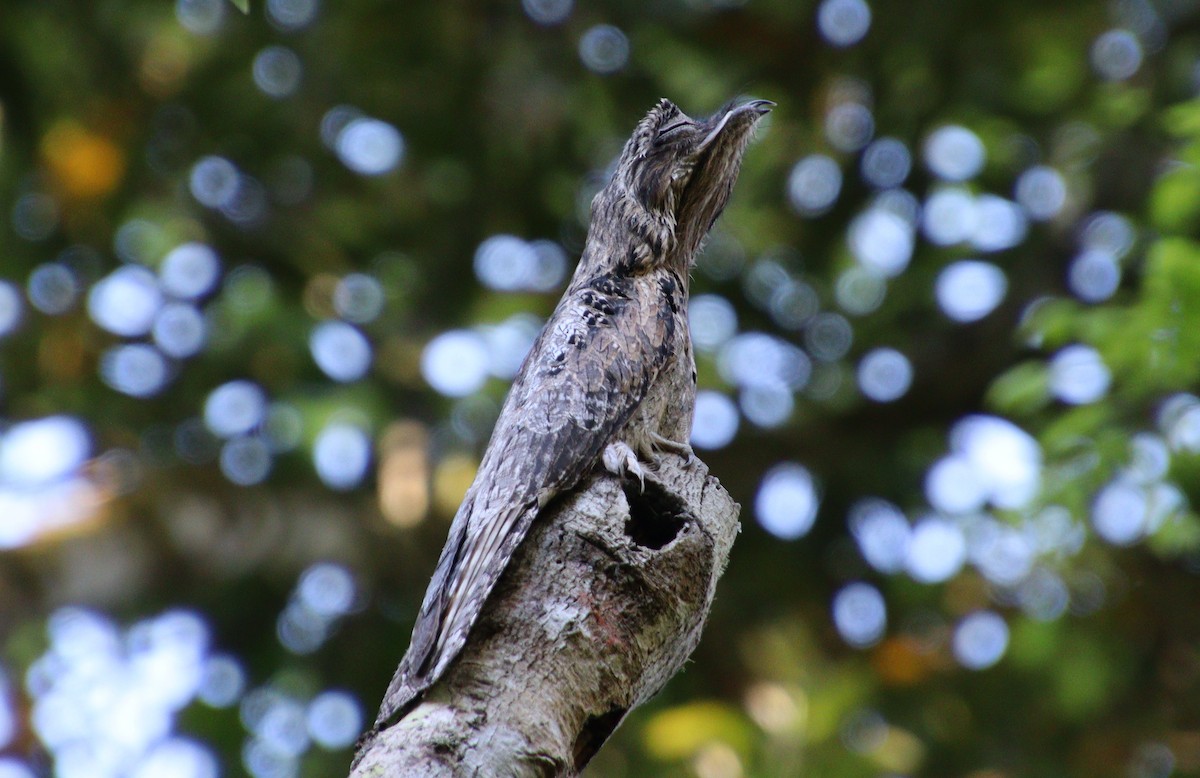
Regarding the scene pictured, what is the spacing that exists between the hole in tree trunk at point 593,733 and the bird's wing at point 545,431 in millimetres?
526

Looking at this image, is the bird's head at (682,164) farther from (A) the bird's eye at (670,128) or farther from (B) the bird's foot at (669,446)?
(B) the bird's foot at (669,446)

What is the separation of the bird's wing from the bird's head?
36 cm

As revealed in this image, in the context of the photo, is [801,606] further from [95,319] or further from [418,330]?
[95,319]

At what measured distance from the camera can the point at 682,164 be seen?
518 centimetres

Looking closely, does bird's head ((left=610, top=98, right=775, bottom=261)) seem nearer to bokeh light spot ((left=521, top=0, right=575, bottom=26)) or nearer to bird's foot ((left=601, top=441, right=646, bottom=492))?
bird's foot ((left=601, top=441, right=646, bottom=492))

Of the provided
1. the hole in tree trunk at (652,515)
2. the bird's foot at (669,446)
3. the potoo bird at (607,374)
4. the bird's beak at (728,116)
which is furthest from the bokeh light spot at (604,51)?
the hole in tree trunk at (652,515)

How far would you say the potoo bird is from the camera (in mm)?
3656

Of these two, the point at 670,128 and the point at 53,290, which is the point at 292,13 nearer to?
the point at 53,290

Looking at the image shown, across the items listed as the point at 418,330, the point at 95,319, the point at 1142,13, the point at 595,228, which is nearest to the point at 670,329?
the point at 595,228

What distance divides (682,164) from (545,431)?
5.54ft

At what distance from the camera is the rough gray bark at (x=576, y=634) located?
3.34 metres

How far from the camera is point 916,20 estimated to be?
10.0 metres

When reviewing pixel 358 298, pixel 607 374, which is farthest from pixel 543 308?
pixel 607 374

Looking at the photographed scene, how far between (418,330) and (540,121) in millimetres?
2052
